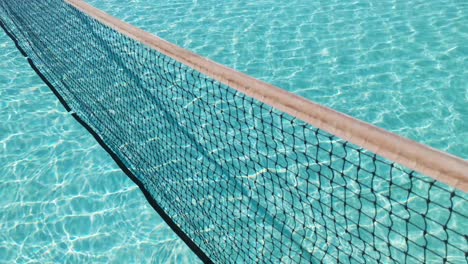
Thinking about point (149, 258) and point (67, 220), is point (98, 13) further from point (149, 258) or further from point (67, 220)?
point (149, 258)

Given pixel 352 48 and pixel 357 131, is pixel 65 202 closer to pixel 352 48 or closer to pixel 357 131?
pixel 357 131

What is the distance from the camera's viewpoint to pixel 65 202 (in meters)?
6.54

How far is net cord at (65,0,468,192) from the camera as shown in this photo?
2.79 metres

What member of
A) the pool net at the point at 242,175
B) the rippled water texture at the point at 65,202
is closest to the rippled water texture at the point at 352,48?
the pool net at the point at 242,175

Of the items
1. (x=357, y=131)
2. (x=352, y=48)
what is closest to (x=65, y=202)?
(x=357, y=131)

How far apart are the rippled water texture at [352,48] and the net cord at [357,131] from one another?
13.9 ft

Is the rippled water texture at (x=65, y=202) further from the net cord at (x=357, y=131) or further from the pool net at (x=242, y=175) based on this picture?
the net cord at (x=357, y=131)

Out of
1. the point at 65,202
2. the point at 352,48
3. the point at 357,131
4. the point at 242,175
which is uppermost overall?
the point at 357,131

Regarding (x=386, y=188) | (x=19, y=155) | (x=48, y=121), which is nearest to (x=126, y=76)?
(x=48, y=121)

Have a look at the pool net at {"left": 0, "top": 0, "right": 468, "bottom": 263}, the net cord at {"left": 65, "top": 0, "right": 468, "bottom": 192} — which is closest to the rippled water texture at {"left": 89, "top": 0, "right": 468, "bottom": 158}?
the pool net at {"left": 0, "top": 0, "right": 468, "bottom": 263}

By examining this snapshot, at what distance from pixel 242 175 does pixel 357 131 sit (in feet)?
12.1

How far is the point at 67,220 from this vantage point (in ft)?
20.6

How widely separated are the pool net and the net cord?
418mm

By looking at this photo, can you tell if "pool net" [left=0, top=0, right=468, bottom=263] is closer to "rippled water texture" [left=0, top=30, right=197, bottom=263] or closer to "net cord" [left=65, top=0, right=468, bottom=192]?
"rippled water texture" [left=0, top=30, right=197, bottom=263]
